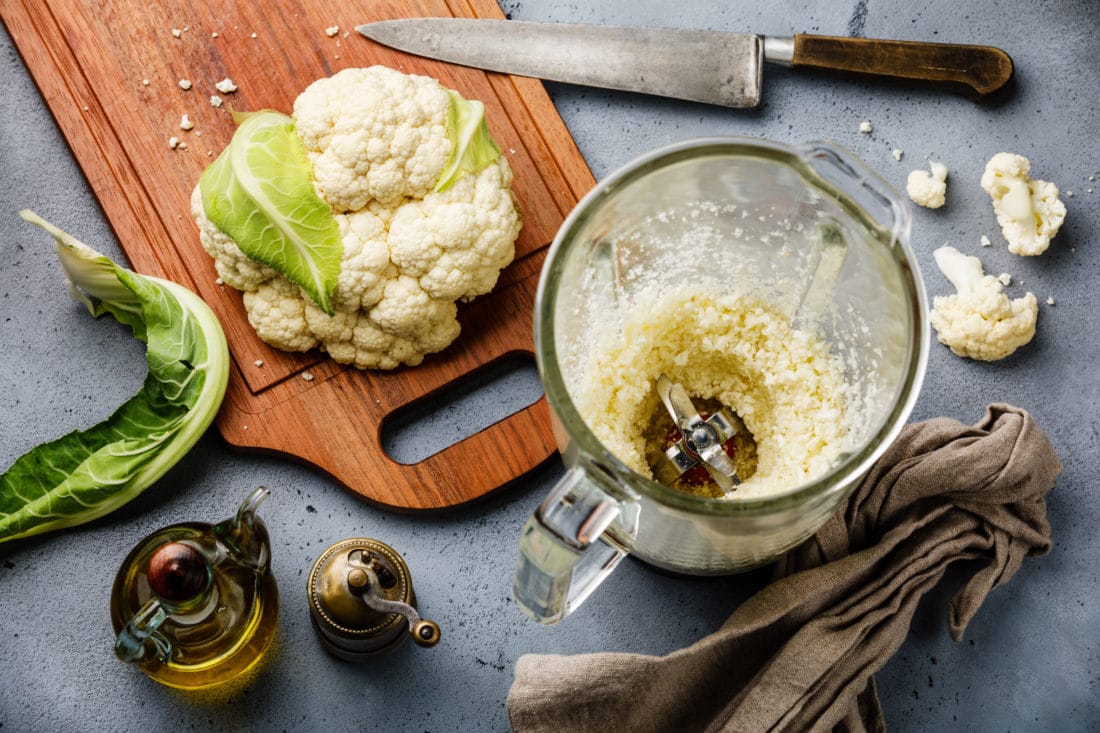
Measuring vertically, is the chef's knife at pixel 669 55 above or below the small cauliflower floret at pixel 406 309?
above

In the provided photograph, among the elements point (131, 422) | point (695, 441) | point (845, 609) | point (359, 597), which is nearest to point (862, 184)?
point (695, 441)

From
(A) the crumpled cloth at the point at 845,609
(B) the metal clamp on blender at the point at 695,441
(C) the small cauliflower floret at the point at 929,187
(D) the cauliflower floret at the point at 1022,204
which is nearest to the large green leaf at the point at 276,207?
(B) the metal clamp on blender at the point at 695,441

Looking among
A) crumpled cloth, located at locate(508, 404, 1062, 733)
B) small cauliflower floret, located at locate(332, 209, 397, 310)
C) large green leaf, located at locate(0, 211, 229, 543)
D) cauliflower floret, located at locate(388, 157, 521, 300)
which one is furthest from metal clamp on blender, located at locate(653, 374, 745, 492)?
large green leaf, located at locate(0, 211, 229, 543)

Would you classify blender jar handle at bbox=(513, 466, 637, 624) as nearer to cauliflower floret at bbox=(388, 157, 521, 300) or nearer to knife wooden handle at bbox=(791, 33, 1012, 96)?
cauliflower floret at bbox=(388, 157, 521, 300)

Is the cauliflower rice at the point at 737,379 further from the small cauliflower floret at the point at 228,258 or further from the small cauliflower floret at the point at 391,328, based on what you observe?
the small cauliflower floret at the point at 228,258

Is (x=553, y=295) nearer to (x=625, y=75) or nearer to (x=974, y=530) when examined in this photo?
(x=625, y=75)

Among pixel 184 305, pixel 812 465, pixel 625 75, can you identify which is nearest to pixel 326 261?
pixel 184 305
